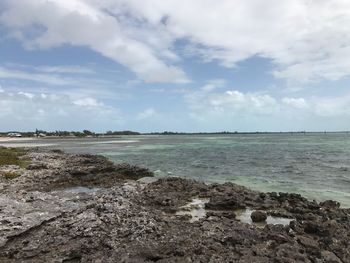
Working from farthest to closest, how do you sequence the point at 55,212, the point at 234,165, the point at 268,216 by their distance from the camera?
the point at 234,165, the point at 268,216, the point at 55,212

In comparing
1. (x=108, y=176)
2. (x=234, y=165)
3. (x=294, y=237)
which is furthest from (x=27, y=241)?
(x=234, y=165)

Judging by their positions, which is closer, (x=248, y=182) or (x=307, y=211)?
(x=307, y=211)

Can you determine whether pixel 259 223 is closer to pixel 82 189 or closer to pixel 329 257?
pixel 329 257

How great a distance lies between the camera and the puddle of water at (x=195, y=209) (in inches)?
807

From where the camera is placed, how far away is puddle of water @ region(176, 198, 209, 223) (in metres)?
20.5

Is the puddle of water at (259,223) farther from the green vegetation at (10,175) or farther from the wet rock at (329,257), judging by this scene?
the green vegetation at (10,175)

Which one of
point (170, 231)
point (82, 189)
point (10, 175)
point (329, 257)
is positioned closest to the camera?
point (329, 257)

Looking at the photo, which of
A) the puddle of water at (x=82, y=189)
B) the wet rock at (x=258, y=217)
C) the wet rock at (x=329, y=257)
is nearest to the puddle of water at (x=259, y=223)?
the wet rock at (x=258, y=217)

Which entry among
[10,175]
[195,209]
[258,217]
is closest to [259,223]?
[258,217]

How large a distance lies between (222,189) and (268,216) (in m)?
6.65

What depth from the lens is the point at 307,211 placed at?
67.9 feet

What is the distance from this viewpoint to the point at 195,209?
22.4 m

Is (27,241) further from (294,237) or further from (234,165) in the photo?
(234,165)

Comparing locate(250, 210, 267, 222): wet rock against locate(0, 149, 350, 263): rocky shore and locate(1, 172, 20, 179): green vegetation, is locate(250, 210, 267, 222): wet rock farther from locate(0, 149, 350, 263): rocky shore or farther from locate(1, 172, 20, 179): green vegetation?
locate(1, 172, 20, 179): green vegetation
